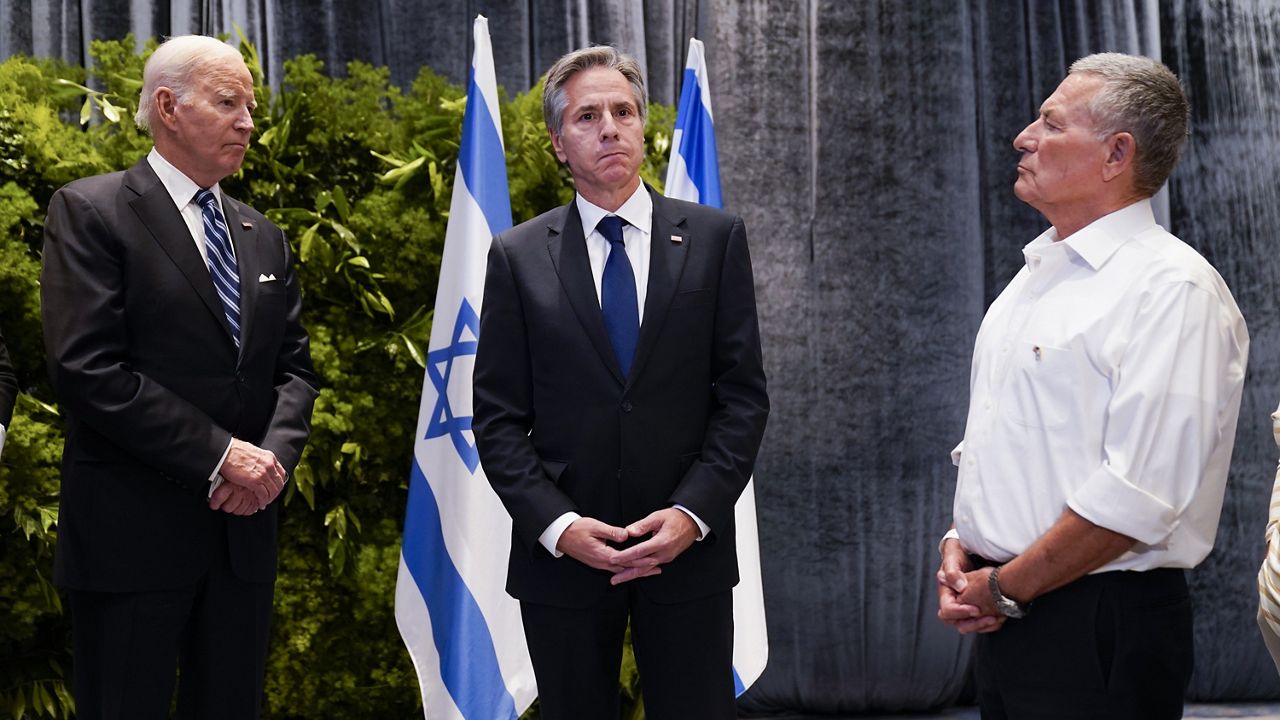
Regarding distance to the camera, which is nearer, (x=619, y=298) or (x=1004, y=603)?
(x=1004, y=603)

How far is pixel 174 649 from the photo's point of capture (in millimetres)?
2088

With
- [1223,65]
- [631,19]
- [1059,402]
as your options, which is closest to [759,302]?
[631,19]

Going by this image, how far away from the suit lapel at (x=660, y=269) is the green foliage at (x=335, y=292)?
1122mm

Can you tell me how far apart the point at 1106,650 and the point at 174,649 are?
1532 mm

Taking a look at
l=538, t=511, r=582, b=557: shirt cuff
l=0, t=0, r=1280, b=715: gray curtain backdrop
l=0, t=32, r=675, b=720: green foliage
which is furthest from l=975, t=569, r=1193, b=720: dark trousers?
l=0, t=0, r=1280, b=715: gray curtain backdrop

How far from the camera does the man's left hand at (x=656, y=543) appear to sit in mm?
1824

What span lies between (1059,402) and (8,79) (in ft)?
→ 8.40

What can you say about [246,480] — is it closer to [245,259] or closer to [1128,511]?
[245,259]

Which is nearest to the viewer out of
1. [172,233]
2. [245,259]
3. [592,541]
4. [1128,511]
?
[1128,511]

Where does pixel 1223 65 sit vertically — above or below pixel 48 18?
below

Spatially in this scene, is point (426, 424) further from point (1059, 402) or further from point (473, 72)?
point (1059, 402)

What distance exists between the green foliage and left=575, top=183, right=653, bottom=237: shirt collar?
105 cm

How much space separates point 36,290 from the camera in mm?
2723

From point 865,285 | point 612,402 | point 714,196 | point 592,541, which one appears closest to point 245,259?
point 612,402
